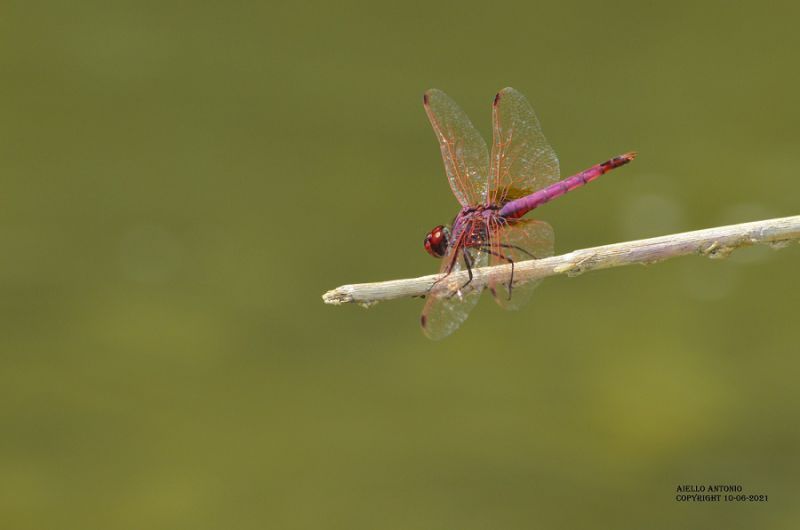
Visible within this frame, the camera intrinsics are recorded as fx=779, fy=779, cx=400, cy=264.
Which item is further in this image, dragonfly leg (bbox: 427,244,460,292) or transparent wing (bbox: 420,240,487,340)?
transparent wing (bbox: 420,240,487,340)

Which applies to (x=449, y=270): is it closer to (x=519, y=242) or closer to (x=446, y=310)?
(x=446, y=310)

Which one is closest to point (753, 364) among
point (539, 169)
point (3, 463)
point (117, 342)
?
point (539, 169)

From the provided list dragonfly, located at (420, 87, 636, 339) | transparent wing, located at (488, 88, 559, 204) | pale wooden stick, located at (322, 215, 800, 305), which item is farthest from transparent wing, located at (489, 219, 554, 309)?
pale wooden stick, located at (322, 215, 800, 305)

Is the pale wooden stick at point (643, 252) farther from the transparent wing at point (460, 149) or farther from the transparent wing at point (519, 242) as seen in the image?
the transparent wing at point (460, 149)

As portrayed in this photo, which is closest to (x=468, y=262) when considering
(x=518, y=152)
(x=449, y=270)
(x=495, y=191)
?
(x=449, y=270)

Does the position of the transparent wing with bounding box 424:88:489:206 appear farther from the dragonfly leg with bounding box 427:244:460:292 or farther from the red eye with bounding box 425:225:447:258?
the dragonfly leg with bounding box 427:244:460:292

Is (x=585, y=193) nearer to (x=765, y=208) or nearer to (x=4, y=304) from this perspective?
(x=765, y=208)

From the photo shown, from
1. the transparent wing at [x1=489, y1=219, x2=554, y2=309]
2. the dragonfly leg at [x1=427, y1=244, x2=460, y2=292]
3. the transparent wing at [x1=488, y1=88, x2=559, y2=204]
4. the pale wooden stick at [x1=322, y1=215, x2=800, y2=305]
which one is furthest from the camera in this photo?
the transparent wing at [x1=488, y1=88, x2=559, y2=204]
